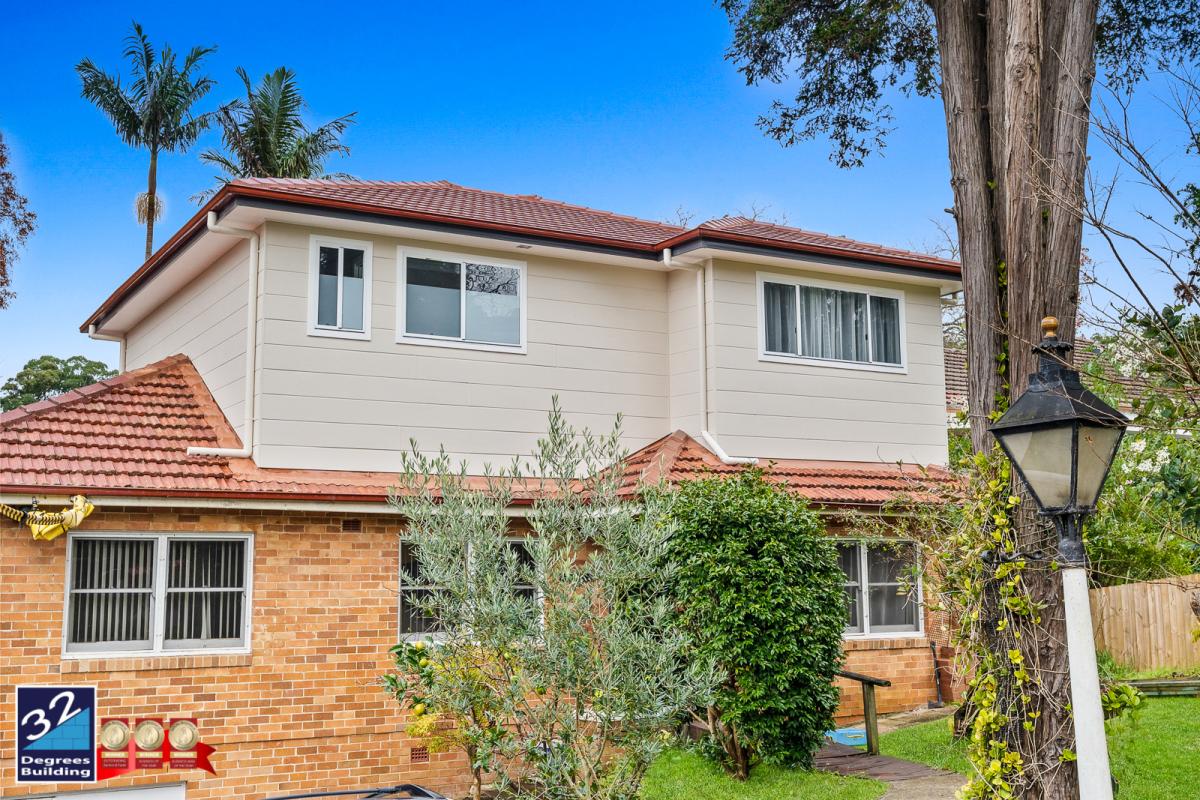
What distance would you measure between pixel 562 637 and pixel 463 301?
7594 millimetres

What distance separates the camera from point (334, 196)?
13820 mm

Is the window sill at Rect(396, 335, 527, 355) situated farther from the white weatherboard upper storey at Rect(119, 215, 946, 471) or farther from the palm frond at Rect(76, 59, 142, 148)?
the palm frond at Rect(76, 59, 142, 148)

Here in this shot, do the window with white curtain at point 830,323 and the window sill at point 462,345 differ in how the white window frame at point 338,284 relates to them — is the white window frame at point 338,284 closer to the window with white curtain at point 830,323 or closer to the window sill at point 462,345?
the window sill at point 462,345

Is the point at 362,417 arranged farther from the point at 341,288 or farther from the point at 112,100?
the point at 112,100

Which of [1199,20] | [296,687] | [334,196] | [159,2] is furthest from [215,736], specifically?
[159,2]

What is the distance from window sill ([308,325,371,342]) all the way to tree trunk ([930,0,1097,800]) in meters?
7.46

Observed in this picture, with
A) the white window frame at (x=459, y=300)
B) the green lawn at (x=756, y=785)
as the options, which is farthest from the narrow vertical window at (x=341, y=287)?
the green lawn at (x=756, y=785)

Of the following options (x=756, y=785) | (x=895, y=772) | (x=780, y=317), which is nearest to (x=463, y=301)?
(x=780, y=317)

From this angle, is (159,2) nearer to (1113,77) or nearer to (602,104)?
(602,104)

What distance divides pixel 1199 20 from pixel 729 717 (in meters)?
8.19

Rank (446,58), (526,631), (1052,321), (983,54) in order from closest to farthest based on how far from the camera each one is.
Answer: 1. (1052,321)
2. (526,631)
3. (983,54)
4. (446,58)

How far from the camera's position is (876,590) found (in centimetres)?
1523

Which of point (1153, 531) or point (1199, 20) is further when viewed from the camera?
point (1153, 531)

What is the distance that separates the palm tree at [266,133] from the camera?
101ft
